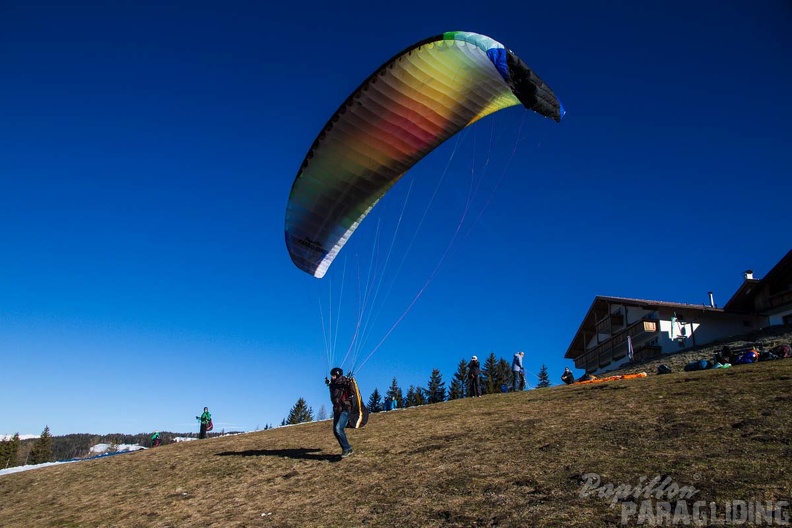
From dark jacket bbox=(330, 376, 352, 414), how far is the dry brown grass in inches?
39.5

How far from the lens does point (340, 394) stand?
1109 cm

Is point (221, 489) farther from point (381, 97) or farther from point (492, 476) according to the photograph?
point (381, 97)

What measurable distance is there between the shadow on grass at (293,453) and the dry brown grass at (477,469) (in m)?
0.06

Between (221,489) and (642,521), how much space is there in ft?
24.9

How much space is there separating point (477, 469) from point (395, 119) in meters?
8.44

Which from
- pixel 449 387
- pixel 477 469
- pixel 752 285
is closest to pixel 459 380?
pixel 449 387

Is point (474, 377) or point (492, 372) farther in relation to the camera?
point (492, 372)

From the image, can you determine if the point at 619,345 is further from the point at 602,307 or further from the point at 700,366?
the point at 700,366

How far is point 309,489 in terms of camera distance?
8539 millimetres

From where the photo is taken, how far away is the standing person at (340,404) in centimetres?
1070

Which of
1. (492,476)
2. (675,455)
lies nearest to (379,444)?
(492,476)

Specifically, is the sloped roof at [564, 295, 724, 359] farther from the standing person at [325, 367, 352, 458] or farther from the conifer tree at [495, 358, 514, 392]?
the standing person at [325, 367, 352, 458]

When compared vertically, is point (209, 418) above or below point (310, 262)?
below

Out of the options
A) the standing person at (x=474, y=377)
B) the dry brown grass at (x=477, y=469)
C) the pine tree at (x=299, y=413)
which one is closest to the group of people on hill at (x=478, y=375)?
the standing person at (x=474, y=377)
